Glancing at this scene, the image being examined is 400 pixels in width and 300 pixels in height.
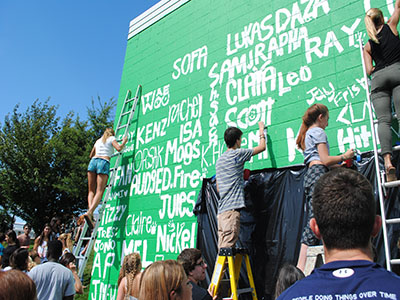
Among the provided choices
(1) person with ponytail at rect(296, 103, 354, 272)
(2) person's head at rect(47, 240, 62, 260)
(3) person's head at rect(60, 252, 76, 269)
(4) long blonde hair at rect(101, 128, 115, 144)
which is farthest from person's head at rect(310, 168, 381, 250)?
(4) long blonde hair at rect(101, 128, 115, 144)

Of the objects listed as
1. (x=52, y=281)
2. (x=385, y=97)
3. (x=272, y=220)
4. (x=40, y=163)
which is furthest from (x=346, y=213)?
(x=40, y=163)

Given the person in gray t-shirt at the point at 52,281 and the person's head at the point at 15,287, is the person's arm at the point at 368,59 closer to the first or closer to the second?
the person's head at the point at 15,287

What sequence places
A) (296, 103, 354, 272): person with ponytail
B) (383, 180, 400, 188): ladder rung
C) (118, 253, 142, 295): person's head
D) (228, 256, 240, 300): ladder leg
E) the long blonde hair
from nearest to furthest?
(383, 180, 400, 188): ladder rung, (296, 103, 354, 272): person with ponytail, (228, 256, 240, 300): ladder leg, (118, 253, 142, 295): person's head, the long blonde hair

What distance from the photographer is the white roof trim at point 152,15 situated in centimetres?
693

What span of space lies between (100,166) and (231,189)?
376 centimetres

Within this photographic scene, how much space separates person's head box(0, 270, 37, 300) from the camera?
1.56 metres

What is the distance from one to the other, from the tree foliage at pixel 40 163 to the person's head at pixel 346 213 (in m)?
16.3

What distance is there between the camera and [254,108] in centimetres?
470

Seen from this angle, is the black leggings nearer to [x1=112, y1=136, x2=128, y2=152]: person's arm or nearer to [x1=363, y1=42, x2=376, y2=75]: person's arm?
[x1=363, y1=42, x2=376, y2=75]: person's arm

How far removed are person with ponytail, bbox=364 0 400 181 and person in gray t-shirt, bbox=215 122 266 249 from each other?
4.08 feet

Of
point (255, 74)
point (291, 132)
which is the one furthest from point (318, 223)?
point (255, 74)

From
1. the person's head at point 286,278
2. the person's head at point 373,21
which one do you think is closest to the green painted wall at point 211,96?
Result: the person's head at point 373,21

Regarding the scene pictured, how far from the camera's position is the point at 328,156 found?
2.94 metres

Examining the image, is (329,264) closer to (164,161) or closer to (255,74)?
(255,74)
